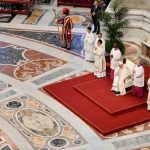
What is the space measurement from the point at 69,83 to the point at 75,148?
286cm

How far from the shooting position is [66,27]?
14914 millimetres

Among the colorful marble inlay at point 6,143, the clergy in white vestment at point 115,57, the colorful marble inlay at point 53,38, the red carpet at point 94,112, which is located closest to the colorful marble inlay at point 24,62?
the colorful marble inlay at point 53,38

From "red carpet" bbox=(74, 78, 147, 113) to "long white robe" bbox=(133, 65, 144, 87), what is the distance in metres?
0.36

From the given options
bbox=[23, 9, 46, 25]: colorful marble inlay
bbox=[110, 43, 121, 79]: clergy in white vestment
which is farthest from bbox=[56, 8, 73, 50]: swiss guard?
bbox=[23, 9, 46, 25]: colorful marble inlay

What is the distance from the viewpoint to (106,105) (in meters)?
11.9

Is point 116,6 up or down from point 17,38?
up

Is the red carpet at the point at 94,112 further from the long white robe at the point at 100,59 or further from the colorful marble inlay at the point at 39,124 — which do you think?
the long white robe at the point at 100,59

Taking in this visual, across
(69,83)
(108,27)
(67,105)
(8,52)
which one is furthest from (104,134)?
(8,52)

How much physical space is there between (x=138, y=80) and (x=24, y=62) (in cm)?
379

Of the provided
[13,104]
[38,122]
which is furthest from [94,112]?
[13,104]

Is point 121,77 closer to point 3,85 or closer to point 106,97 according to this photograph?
point 106,97

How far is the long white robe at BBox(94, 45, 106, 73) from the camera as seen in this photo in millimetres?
13211

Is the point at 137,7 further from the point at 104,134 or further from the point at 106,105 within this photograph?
the point at 104,134

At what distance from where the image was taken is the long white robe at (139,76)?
12.0 metres
